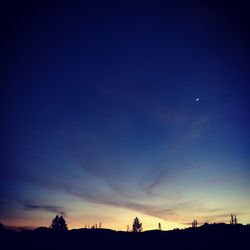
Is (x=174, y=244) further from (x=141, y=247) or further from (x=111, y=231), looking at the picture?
(x=111, y=231)

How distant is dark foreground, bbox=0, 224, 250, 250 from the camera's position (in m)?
58.5

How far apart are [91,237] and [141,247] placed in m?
15.5

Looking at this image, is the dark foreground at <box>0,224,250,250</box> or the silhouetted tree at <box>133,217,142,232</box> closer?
the dark foreground at <box>0,224,250,250</box>

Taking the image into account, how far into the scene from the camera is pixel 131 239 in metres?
69.1

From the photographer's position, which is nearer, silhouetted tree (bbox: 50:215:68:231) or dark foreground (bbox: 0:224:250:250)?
dark foreground (bbox: 0:224:250:250)

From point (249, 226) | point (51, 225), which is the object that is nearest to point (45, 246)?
point (51, 225)

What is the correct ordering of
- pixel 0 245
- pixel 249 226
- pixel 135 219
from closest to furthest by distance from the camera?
pixel 249 226 < pixel 0 245 < pixel 135 219

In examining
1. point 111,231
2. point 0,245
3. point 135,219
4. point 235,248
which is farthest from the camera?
point 135,219

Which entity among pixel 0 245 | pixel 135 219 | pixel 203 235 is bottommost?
pixel 0 245

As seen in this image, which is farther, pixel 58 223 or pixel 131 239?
pixel 58 223

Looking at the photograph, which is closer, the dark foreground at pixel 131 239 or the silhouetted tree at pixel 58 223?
the dark foreground at pixel 131 239

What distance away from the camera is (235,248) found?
5412 centimetres

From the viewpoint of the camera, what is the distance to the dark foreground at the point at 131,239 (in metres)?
58.5

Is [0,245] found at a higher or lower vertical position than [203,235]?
lower
